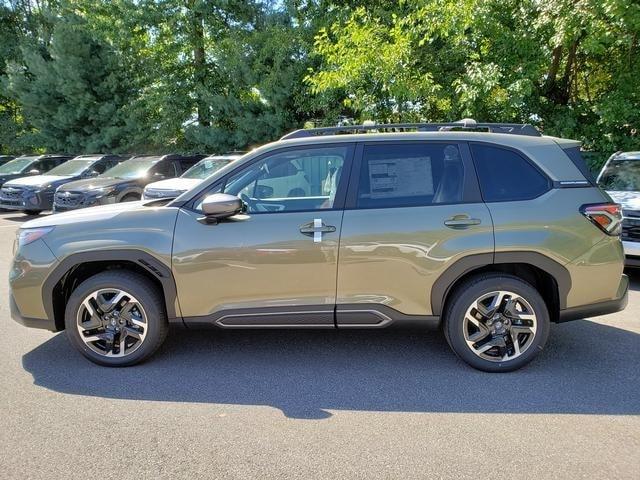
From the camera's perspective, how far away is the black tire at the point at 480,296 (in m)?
A: 3.63

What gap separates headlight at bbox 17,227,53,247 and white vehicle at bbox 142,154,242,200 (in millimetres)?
5494

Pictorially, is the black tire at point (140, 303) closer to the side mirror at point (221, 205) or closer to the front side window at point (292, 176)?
the side mirror at point (221, 205)

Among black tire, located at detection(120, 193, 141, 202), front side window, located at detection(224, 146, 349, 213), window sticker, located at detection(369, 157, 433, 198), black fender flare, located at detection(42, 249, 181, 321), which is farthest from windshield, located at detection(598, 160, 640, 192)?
black tire, located at detection(120, 193, 141, 202)

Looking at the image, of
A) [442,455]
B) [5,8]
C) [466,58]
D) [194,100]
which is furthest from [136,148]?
[442,455]

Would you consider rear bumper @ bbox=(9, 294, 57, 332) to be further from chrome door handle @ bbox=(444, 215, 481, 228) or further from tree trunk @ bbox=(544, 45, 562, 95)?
tree trunk @ bbox=(544, 45, 562, 95)

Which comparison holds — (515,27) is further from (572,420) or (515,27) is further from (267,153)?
(572,420)

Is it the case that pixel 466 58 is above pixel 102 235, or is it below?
above

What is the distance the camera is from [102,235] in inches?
147

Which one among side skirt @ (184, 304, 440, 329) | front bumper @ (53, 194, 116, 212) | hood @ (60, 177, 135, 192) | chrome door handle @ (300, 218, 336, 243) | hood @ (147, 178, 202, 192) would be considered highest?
chrome door handle @ (300, 218, 336, 243)

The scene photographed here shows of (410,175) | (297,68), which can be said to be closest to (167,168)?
(297,68)

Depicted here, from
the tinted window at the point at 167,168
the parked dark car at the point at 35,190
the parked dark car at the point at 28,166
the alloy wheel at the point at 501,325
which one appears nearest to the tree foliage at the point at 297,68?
the parked dark car at the point at 28,166

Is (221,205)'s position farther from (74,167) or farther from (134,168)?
(74,167)

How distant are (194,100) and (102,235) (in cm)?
1554

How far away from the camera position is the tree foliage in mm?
9648
